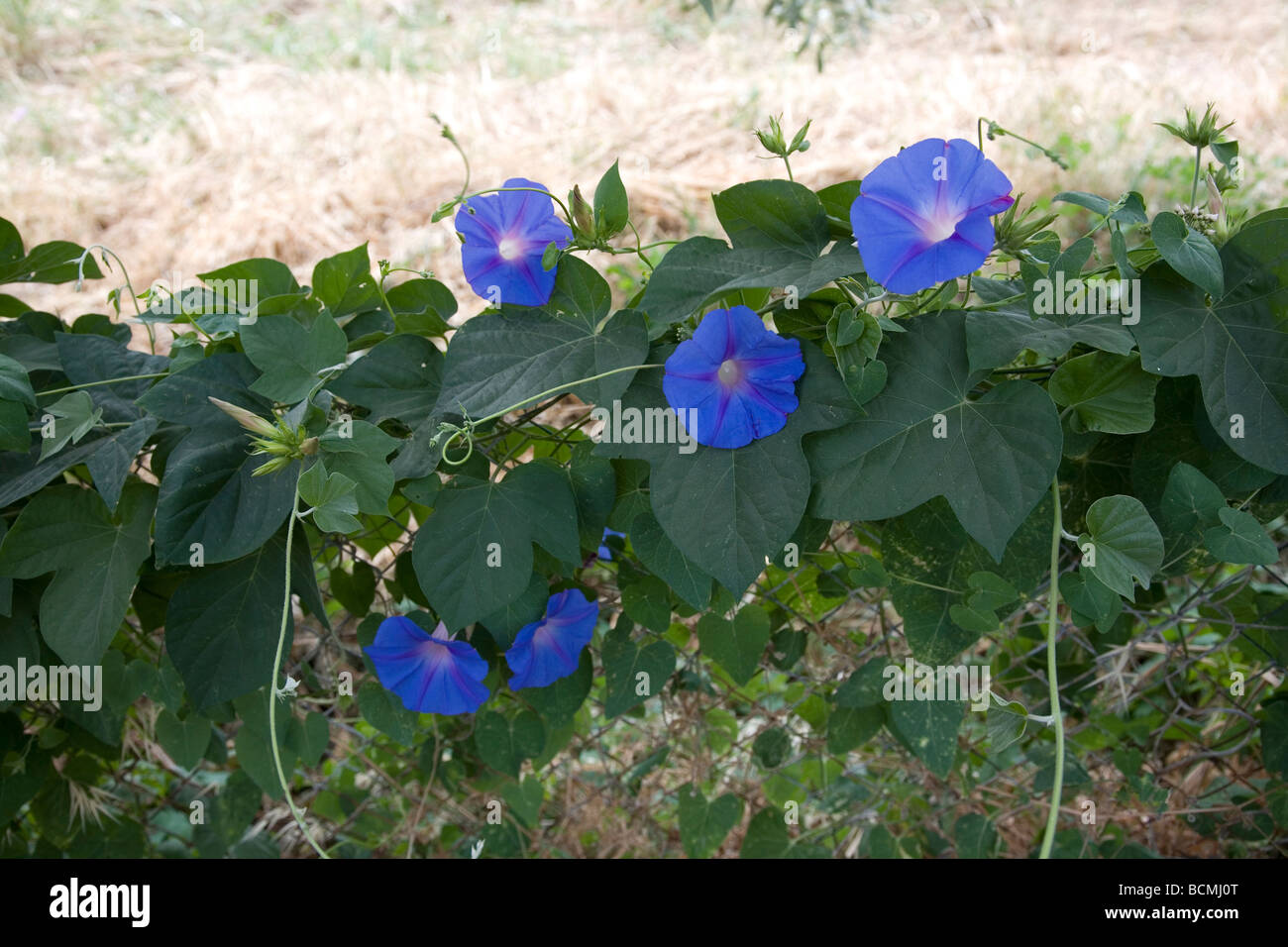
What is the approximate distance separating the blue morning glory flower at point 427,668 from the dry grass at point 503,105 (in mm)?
3027

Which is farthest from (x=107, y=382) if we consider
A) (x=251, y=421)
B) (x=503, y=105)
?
(x=503, y=105)

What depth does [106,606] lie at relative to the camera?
3.51 feet

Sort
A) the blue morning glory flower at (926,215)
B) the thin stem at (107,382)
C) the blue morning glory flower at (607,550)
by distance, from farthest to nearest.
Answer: the blue morning glory flower at (607,550)
the thin stem at (107,382)
the blue morning glory flower at (926,215)

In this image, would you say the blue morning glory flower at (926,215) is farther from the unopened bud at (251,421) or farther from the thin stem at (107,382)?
the thin stem at (107,382)

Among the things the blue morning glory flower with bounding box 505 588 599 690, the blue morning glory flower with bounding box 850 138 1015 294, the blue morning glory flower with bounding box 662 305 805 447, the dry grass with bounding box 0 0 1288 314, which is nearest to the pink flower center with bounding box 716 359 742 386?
the blue morning glory flower with bounding box 662 305 805 447

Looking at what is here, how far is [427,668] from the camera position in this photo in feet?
3.74

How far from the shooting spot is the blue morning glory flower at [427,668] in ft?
3.65

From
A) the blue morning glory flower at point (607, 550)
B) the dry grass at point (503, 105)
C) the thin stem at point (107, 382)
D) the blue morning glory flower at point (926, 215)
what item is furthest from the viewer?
the dry grass at point (503, 105)

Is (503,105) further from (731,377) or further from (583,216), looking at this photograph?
(731,377)

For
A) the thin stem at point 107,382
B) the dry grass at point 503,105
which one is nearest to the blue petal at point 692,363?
the thin stem at point 107,382

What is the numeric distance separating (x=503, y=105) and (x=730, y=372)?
4391 mm

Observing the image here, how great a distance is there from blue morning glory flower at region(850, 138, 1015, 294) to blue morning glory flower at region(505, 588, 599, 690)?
50 cm
